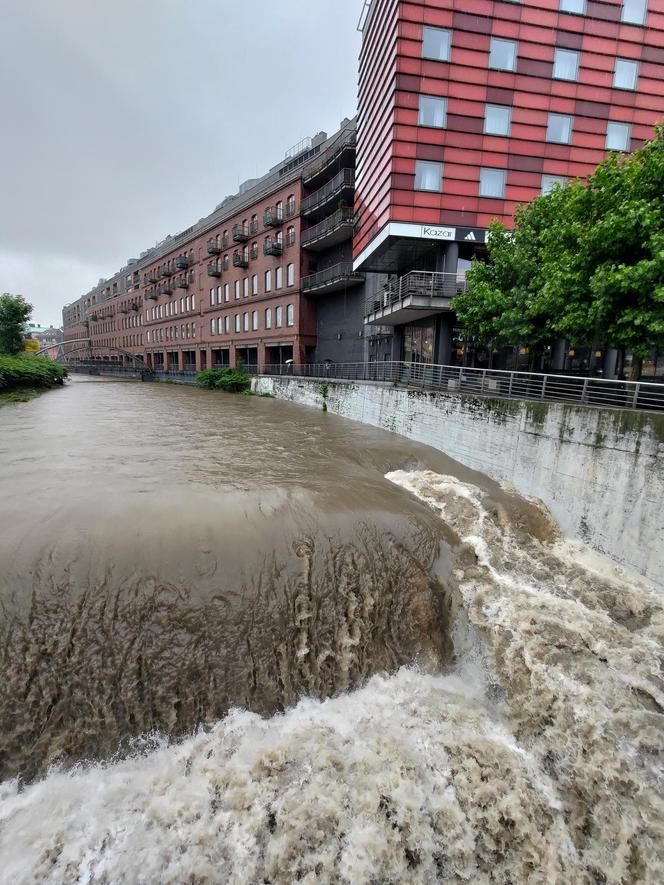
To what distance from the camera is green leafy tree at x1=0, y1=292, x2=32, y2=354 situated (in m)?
31.2

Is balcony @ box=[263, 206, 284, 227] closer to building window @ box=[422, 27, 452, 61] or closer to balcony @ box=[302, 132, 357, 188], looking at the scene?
balcony @ box=[302, 132, 357, 188]

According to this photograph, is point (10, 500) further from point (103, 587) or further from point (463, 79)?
point (463, 79)

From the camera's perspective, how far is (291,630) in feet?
17.4

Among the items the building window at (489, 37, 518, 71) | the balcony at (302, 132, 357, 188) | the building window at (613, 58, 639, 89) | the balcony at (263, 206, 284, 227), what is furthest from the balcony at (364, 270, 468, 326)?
the balcony at (263, 206, 284, 227)

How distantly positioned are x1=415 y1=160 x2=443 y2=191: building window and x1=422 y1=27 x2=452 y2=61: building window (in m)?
4.39

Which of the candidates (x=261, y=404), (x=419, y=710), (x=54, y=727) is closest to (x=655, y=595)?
(x=419, y=710)

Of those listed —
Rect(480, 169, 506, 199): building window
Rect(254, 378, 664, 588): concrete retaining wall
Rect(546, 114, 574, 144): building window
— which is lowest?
Rect(254, 378, 664, 588): concrete retaining wall

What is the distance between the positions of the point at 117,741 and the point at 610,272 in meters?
12.5

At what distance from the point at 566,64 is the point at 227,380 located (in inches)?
1077

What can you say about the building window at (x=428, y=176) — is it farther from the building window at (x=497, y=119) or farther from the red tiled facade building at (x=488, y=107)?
the building window at (x=497, y=119)

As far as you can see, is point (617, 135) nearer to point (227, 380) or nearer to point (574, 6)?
point (574, 6)

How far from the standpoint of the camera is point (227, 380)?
1340 inches

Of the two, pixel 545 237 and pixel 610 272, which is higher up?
pixel 545 237

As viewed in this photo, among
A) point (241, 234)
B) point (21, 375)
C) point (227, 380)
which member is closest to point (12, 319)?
point (21, 375)
